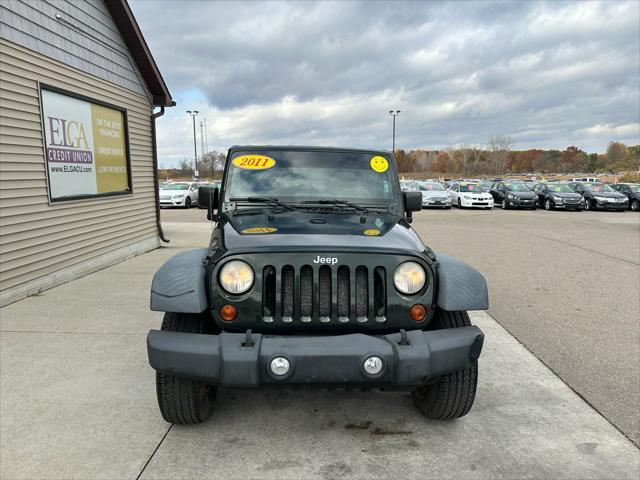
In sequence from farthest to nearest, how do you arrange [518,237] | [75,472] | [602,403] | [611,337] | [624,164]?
[624,164] → [518,237] → [611,337] → [602,403] → [75,472]

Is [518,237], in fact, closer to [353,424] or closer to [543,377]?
[543,377]

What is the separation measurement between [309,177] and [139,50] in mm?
7071

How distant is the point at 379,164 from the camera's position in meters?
3.95

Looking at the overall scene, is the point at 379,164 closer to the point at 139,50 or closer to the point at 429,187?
the point at 139,50

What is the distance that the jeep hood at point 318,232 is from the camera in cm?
267

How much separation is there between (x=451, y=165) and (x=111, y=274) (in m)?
89.5

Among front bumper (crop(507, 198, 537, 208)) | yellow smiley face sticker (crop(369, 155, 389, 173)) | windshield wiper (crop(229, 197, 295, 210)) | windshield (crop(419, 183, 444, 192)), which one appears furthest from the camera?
windshield (crop(419, 183, 444, 192))

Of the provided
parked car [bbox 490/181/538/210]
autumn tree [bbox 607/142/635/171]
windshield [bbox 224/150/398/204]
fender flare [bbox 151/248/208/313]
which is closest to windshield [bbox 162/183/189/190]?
parked car [bbox 490/181/538/210]

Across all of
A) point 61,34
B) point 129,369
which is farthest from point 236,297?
point 61,34

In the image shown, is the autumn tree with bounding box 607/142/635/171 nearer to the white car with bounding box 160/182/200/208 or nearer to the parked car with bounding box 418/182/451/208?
the parked car with bounding box 418/182/451/208

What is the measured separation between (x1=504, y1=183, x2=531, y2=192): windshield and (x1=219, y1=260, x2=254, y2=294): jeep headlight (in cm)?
2467

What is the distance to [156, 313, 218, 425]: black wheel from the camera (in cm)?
267

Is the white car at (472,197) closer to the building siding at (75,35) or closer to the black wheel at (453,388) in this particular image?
the building siding at (75,35)

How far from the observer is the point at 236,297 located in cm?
255
